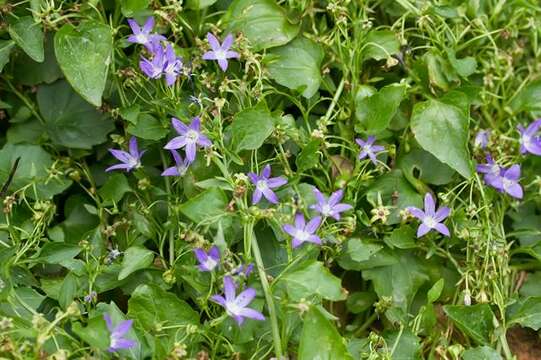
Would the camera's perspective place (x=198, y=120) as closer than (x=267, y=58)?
Yes

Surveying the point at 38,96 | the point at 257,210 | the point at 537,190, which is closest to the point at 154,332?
the point at 257,210

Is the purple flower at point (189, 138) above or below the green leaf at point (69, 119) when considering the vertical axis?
above

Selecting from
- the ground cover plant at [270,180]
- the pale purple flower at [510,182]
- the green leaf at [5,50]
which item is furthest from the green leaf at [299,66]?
the green leaf at [5,50]

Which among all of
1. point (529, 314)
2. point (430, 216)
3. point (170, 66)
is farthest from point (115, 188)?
point (529, 314)

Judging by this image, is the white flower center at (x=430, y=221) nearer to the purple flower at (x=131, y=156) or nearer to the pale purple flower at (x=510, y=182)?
the pale purple flower at (x=510, y=182)

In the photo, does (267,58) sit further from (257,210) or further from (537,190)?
(537,190)

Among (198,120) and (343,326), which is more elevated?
(198,120)
